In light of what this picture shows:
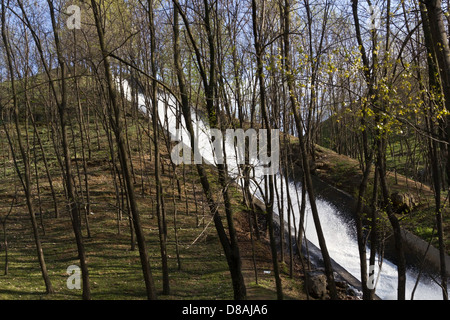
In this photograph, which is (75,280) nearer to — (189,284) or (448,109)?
(189,284)

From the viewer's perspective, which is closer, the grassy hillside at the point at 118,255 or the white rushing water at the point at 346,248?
the grassy hillside at the point at 118,255

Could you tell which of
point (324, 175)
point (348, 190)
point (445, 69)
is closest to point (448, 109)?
point (445, 69)

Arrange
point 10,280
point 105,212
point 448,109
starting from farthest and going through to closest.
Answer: point 105,212 < point 10,280 < point 448,109

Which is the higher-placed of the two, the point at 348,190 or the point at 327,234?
the point at 348,190

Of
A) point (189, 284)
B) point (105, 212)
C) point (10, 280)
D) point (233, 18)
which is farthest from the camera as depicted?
point (105, 212)

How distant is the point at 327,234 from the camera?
1798cm

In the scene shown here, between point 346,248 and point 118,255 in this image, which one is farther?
point 346,248

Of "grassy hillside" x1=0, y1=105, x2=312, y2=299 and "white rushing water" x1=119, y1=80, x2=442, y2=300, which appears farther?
"white rushing water" x1=119, y1=80, x2=442, y2=300

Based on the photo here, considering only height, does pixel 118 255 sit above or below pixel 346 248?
above

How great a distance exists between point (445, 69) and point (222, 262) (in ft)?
33.2
